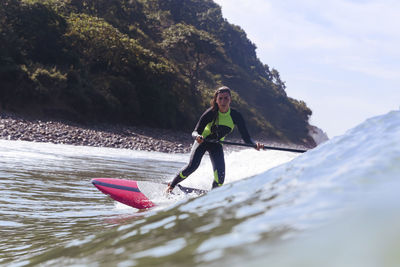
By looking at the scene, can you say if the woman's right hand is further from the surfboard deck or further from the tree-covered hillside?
the tree-covered hillside

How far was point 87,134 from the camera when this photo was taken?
22.3m

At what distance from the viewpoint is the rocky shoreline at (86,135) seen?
18784mm

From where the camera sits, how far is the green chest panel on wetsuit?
20.5 ft

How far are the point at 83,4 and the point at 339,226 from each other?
43.0 meters

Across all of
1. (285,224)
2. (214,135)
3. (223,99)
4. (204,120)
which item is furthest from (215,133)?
(285,224)

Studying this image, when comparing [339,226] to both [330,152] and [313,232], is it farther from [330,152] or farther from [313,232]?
[330,152]

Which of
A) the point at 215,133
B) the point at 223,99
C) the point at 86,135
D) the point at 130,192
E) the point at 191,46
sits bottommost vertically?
the point at 130,192

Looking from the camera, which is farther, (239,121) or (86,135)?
(86,135)

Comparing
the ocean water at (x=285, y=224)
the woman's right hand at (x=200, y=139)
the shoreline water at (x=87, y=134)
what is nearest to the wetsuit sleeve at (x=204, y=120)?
the woman's right hand at (x=200, y=139)

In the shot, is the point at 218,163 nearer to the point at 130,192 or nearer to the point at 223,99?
the point at 223,99

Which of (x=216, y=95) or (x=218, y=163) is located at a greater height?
(x=216, y=95)

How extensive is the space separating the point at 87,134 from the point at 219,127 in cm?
1719

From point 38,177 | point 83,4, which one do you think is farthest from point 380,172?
point 83,4

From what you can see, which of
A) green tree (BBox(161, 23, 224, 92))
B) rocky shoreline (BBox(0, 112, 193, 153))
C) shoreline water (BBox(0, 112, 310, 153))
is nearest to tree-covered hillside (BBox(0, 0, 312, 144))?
green tree (BBox(161, 23, 224, 92))
